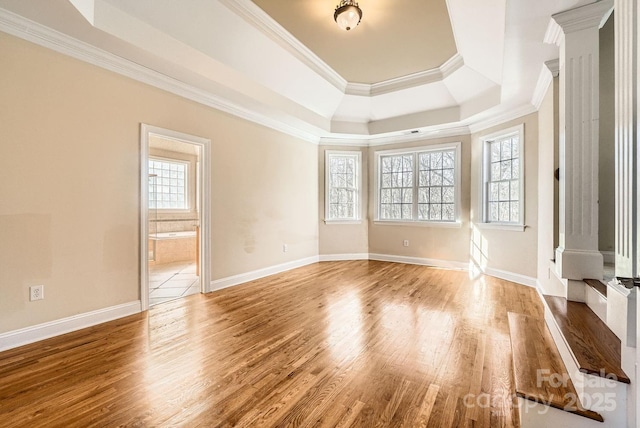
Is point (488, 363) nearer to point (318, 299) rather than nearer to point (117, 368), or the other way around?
point (318, 299)

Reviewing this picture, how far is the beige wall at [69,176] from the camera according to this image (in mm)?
2404

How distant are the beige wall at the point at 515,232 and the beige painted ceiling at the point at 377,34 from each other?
172 centimetres

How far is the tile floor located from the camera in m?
3.91

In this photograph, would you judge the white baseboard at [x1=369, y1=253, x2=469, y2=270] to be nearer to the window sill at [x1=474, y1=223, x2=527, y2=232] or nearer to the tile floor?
the window sill at [x1=474, y1=223, x2=527, y2=232]

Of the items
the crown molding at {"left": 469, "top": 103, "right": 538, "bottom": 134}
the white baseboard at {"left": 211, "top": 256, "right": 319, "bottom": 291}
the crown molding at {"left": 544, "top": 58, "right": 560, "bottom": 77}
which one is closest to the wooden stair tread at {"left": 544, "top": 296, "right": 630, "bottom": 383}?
the crown molding at {"left": 544, "top": 58, "right": 560, "bottom": 77}

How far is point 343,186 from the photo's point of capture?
6.52m

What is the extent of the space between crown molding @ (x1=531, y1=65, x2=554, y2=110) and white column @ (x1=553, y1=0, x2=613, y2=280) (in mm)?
1004

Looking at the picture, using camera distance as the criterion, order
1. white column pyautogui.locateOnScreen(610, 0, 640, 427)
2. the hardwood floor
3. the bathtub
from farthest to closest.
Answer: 1. the bathtub
2. the hardwood floor
3. white column pyautogui.locateOnScreen(610, 0, 640, 427)

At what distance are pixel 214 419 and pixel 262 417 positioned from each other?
0.27 metres

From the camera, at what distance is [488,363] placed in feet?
7.13

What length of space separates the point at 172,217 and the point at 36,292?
4.66m

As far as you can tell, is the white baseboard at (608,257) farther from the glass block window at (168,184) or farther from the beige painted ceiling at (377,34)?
the glass block window at (168,184)

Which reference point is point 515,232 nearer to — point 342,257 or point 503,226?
point 503,226

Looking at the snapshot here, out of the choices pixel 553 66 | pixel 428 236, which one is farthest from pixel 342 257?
pixel 553 66
